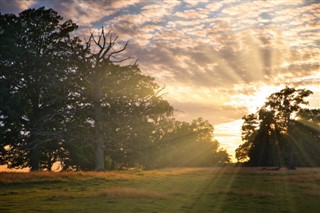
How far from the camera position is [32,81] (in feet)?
130

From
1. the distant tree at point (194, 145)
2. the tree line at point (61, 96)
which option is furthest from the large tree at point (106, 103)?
the distant tree at point (194, 145)

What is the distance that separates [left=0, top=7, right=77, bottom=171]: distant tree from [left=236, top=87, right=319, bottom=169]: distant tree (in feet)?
122

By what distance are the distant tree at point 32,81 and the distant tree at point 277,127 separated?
122 feet

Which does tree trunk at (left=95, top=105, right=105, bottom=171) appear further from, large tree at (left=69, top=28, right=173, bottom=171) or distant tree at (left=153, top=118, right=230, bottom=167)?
distant tree at (left=153, top=118, right=230, bottom=167)

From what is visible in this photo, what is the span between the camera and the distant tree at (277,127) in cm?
5947

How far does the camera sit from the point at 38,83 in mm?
39406

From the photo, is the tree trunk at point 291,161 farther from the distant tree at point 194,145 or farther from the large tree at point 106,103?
the distant tree at point 194,145

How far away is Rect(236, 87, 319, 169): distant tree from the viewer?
59.5 m

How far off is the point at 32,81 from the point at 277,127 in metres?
41.6

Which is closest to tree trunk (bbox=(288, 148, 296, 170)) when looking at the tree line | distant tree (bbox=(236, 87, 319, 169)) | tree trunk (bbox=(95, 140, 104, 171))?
distant tree (bbox=(236, 87, 319, 169))

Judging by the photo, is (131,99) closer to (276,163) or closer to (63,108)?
(63,108)

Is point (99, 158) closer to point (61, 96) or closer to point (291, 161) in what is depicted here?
point (61, 96)

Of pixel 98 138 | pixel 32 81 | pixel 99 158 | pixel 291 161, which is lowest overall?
pixel 291 161

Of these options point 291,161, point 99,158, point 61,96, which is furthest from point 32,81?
point 291,161
